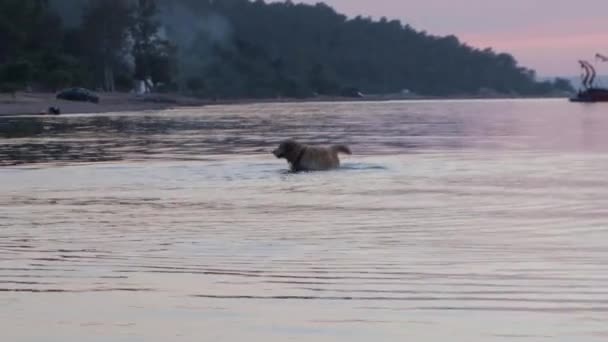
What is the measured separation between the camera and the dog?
17.5 m

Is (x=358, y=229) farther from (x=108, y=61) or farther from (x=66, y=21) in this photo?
(x=66, y=21)

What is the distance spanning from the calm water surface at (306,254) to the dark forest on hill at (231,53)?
55.7 m

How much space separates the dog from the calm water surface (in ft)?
1.18

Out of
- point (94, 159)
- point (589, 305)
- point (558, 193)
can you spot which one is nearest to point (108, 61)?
point (94, 159)

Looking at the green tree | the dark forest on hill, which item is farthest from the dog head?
the green tree

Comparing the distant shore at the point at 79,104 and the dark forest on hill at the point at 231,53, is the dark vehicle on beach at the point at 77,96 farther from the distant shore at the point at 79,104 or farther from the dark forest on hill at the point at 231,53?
the dark forest on hill at the point at 231,53

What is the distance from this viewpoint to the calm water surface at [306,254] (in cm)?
606

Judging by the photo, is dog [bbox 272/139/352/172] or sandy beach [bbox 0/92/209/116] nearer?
dog [bbox 272/139/352/172]

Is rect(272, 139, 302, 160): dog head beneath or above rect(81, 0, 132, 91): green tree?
beneath

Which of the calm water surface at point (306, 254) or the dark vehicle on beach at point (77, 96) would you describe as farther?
the dark vehicle on beach at point (77, 96)

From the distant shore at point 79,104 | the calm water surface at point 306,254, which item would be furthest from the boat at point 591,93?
the calm water surface at point 306,254

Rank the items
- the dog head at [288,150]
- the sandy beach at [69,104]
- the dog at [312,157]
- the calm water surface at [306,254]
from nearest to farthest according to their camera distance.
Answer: the calm water surface at [306,254], the dog at [312,157], the dog head at [288,150], the sandy beach at [69,104]

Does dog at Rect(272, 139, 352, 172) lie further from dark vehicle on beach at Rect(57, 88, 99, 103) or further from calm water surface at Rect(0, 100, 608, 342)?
dark vehicle on beach at Rect(57, 88, 99, 103)

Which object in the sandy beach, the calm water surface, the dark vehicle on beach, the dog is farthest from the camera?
the dark vehicle on beach
